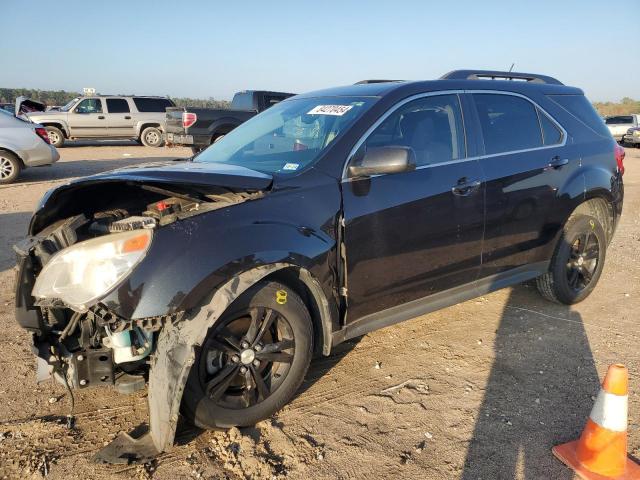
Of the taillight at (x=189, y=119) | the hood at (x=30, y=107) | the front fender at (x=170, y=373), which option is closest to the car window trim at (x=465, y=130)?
the front fender at (x=170, y=373)

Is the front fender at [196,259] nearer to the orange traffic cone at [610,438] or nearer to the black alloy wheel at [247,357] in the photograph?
the black alloy wheel at [247,357]

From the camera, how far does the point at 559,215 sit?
4.20 metres

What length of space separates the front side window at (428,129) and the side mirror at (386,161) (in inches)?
12.7

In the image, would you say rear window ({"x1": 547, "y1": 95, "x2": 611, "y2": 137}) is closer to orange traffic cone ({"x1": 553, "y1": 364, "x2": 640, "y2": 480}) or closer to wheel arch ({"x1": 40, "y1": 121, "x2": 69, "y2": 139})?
orange traffic cone ({"x1": 553, "y1": 364, "x2": 640, "y2": 480})

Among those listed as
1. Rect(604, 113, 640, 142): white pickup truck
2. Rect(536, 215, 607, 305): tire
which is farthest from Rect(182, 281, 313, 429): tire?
Rect(604, 113, 640, 142): white pickup truck

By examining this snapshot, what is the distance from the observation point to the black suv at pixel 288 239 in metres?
2.45

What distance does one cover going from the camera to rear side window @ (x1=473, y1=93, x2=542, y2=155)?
378 cm

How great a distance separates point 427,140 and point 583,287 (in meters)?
2.36

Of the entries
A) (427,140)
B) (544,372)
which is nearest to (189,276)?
(427,140)

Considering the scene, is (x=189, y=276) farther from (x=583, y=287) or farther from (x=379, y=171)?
(x=583, y=287)

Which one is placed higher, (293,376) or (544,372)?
(293,376)

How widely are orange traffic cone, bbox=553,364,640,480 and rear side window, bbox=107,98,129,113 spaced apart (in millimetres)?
19687

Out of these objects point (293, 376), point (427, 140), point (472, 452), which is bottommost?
point (472, 452)

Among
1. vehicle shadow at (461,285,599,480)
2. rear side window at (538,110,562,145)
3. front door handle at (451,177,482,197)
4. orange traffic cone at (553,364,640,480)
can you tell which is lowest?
vehicle shadow at (461,285,599,480)
